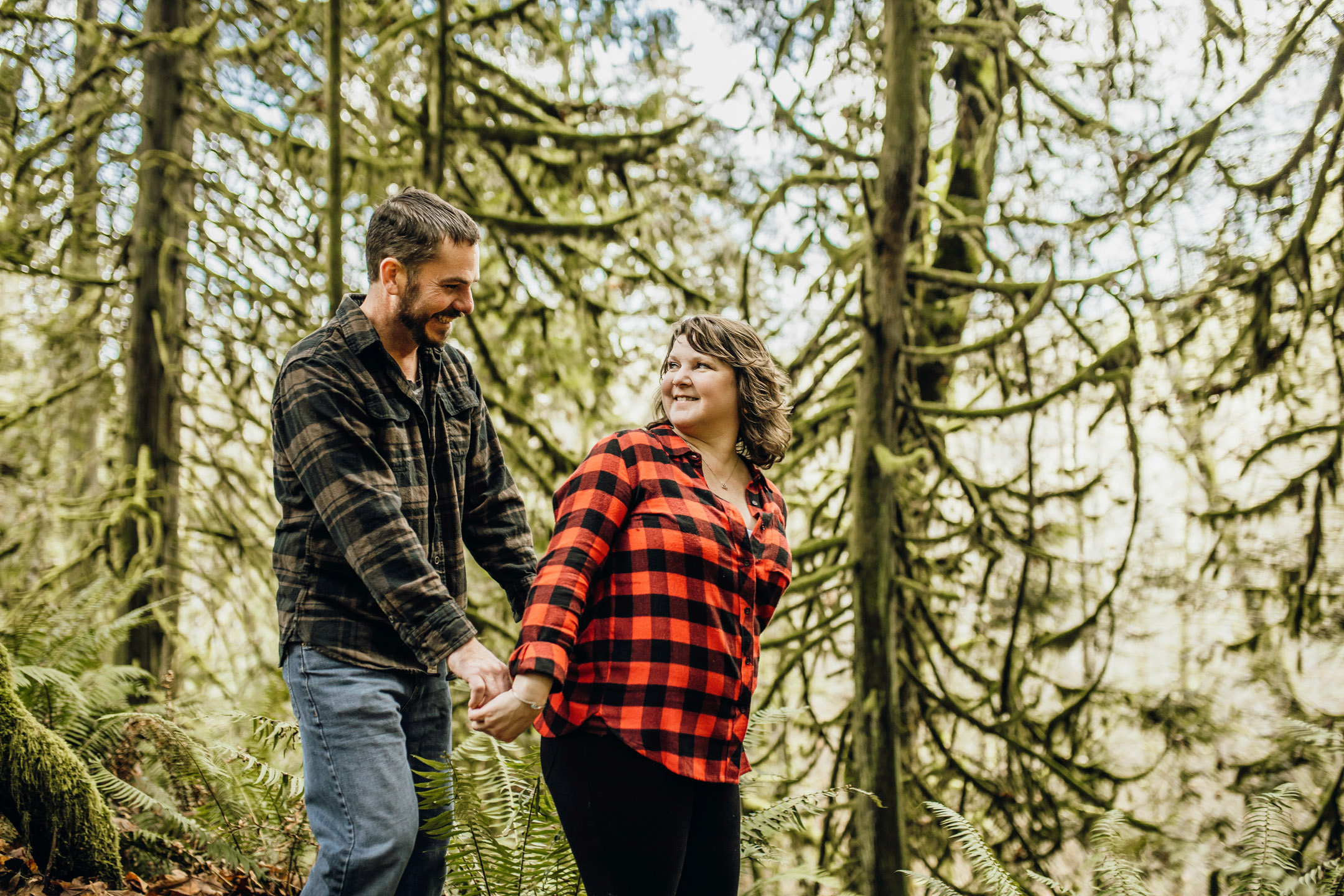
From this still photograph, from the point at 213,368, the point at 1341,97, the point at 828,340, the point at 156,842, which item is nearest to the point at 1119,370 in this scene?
the point at 828,340

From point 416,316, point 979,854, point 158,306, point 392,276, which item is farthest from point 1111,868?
point 158,306

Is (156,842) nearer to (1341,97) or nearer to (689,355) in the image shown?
(689,355)

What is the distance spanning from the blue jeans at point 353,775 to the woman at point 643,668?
0.28 m

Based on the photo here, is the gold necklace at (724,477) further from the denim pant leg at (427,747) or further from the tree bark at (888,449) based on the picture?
the tree bark at (888,449)

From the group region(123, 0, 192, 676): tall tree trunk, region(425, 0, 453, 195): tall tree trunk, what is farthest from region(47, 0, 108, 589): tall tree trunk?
region(425, 0, 453, 195): tall tree trunk

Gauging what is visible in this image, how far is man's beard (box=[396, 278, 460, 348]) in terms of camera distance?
6.83 ft

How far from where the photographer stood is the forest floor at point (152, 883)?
246 cm

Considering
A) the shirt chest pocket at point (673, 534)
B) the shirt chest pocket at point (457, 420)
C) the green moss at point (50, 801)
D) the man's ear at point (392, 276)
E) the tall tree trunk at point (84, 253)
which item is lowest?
the green moss at point (50, 801)

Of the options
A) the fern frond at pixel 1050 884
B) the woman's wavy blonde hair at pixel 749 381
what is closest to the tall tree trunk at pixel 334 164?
the woman's wavy blonde hair at pixel 749 381

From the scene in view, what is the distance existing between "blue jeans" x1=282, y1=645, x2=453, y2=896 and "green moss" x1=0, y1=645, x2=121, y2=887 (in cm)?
116

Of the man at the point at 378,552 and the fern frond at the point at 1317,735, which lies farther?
the fern frond at the point at 1317,735

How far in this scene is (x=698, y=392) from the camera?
2164mm

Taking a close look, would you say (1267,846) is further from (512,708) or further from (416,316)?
(416,316)

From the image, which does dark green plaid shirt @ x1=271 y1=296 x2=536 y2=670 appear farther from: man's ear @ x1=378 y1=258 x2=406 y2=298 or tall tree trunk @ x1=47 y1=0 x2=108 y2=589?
tall tree trunk @ x1=47 y1=0 x2=108 y2=589
